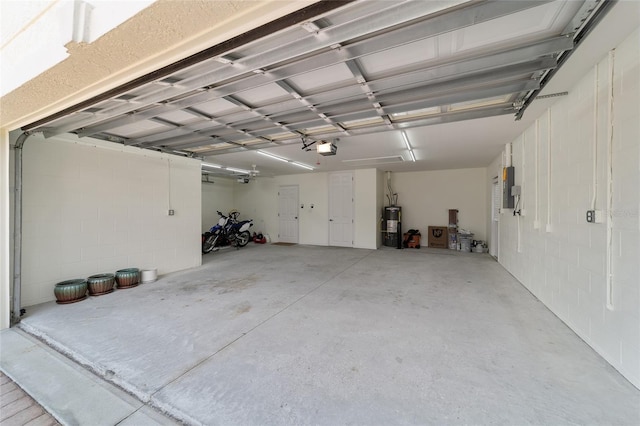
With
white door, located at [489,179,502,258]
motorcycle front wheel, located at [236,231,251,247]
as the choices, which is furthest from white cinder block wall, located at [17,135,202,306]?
white door, located at [489,179,502,258]

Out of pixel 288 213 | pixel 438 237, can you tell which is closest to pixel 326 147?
pixel 288 213

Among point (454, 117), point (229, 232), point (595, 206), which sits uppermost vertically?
point (454, 117)

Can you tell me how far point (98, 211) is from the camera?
3797 mm

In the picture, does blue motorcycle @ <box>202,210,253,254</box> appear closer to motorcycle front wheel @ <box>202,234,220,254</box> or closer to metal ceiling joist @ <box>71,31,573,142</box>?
motorcycle front wheel @ <box>202,234,220,254</box>

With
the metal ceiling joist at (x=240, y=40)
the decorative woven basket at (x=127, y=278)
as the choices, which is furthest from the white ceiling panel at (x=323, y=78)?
the decorative woven basket at (x=127, y=278)

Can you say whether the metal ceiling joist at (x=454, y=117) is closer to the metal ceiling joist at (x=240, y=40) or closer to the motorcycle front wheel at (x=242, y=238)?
the metal ceiling joist at (x=240, y=40)

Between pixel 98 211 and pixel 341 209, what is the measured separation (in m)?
5.84

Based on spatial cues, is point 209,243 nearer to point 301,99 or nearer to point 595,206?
point 301,99

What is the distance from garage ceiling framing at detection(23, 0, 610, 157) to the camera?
4.51ft

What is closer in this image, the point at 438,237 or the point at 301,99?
the point at 301,99

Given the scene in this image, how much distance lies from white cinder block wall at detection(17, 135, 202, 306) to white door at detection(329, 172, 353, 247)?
13.8 ft

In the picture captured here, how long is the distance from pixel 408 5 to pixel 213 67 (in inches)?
55.6

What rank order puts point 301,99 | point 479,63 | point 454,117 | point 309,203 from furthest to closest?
1. point 309,203
2. point 454,117
3. point 301,99
4. point 479,63

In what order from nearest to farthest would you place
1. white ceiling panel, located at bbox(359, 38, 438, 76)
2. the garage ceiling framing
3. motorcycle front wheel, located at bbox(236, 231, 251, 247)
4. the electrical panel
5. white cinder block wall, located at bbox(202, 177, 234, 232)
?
the garage ceiling framing
white ceiling panel, located at bbox(359, 38, 438, 76)
the electrical panel
motorcycle front wheel, located at bbox(236, 231, 251, 247)
white cinder block wall, located at bbox(202, 177, 234, 232)
